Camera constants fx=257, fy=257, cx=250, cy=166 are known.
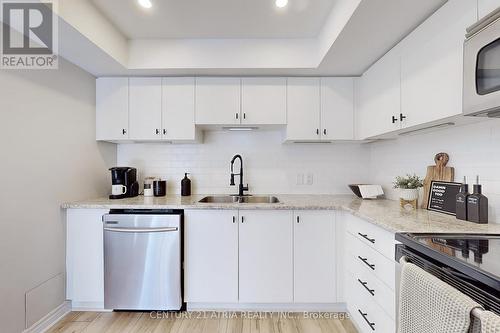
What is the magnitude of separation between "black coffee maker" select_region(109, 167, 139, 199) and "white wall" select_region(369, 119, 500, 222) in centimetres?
256

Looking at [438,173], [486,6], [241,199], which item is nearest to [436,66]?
[486,6]

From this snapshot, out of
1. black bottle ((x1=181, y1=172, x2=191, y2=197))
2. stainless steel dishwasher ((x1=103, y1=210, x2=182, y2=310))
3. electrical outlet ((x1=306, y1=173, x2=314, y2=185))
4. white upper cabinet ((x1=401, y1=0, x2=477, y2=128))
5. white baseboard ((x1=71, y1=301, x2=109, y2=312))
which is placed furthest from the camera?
electrical outlet ((x1=306, y1=173, x2=314, y2=185))

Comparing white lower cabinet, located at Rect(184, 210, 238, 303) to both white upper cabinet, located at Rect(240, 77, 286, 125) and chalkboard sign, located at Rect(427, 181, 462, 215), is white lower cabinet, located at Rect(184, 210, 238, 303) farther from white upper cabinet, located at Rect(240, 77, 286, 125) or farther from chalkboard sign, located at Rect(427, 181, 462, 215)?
chalkboard sign, located at Rect(427, 181, 462, 215)

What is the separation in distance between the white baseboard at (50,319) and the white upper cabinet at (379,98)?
9.82ft

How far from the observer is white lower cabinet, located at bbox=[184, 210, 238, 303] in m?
2.15

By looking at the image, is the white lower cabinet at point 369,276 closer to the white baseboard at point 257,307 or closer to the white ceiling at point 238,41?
the white baseboard at point 257,307

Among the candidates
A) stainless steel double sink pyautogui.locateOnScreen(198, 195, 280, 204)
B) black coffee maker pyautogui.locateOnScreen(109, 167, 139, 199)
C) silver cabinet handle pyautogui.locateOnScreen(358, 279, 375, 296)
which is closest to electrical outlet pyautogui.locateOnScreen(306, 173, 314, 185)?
stainless steel double sink pyautogui.locateOnScreen(198, 195, 280, 204)

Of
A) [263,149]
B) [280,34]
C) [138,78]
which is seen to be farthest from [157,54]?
[263,149]

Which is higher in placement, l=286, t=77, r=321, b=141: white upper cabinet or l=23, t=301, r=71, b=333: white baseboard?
l=286, t=77, r=321, b=141: white upper cabinet

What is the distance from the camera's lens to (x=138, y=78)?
100 inches

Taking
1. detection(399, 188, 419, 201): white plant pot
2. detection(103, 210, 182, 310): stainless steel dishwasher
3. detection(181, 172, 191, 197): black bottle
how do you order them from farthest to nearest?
detection(181, 172, 191, 197): black bottle
detection(103, 210, 182, 310): stainless steel dishwasher
detection(399, 188, 419, 201): white plant pot

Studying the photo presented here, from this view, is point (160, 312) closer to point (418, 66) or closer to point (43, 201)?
point (43, 201)

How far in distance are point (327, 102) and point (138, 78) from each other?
1892 mm

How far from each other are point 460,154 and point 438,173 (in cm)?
20
